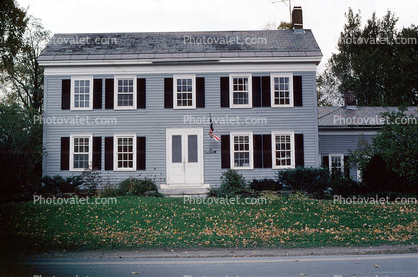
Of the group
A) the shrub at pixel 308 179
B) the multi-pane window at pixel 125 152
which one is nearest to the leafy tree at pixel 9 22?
the multi-pane window at pixel 125 152

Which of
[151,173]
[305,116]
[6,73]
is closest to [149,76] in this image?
[151,173]

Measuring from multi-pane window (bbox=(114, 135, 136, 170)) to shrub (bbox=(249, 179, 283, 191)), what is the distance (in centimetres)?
582

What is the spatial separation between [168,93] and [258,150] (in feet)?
17.2

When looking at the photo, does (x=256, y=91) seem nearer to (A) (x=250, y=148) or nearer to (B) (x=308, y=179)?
(A) (x=250, y=148)

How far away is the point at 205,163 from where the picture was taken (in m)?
17.8

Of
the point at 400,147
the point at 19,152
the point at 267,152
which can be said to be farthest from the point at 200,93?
the point at 400,147

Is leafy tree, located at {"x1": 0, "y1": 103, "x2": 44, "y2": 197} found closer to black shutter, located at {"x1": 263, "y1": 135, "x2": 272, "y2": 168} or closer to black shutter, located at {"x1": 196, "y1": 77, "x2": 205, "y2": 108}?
black shutter, located at {"x1": 196, "y1": 77, "x2": 205, "y2": 108}

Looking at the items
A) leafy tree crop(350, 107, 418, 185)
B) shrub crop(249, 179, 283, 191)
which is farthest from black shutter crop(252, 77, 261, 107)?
leafy tree crop(350, 107, 418, 185)

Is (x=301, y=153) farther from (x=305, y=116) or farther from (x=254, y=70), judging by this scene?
(x=254, y=70)

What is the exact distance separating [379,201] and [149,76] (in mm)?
11805

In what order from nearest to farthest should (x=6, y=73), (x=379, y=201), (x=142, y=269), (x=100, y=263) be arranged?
(x=142, y=269)
(x=100, y=263)
(x=379, y=201)
(x=6, y=73)

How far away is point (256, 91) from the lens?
1803cm

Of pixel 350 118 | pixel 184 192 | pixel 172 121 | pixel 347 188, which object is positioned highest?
pixel 350 118

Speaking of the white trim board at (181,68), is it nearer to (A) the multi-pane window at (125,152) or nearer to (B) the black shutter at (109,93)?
(B) the black shutter at (109,93)
